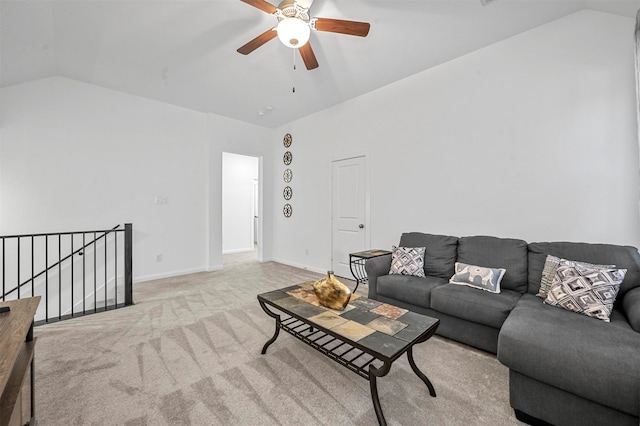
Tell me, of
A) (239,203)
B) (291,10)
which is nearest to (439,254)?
(291,10)

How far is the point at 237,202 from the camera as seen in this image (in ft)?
24.7

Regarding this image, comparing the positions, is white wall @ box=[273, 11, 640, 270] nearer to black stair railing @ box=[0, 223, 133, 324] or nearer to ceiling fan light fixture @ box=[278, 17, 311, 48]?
ceiling fan light fixture @ box=[278, 17, 311, 48]

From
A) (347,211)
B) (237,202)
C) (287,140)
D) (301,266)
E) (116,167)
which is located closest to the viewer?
(116,167)

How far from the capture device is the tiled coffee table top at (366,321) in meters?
1.46

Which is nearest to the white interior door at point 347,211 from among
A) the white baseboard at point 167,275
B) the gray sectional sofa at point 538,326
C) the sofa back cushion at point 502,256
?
the gray sectional sofa at point 538,326

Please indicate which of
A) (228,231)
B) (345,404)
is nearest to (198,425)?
(345,404)

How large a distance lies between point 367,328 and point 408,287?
1173 millimetres

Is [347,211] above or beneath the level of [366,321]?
above

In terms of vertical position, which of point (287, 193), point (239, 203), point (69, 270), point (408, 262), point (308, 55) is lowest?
point (69, 270)

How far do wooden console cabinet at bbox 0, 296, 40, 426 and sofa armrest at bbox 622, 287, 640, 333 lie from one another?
115 inches

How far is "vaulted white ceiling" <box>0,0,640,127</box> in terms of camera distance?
2.38 metres

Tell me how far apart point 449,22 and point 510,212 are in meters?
2.02

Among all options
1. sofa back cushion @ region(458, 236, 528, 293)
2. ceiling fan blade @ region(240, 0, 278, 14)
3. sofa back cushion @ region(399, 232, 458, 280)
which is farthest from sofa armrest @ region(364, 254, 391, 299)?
ceiling fan blade @ region(240, 0, 278, 14)

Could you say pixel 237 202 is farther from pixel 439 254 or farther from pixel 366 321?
pixel 366 321
